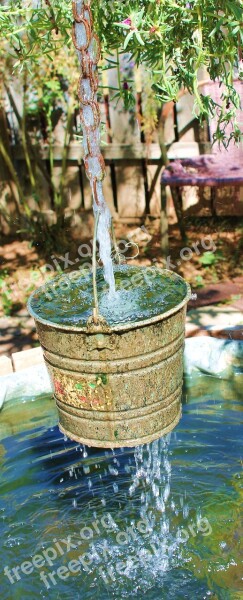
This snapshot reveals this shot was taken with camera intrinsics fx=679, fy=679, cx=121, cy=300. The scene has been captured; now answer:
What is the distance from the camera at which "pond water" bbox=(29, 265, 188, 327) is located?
2291 mm

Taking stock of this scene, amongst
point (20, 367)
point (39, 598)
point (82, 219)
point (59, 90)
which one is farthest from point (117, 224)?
point (39, 598)

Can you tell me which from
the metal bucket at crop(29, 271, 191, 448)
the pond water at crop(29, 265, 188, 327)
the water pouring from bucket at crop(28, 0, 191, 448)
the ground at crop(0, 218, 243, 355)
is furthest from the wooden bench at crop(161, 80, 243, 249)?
the metal bucket at crop(29, 271, 191, 448)

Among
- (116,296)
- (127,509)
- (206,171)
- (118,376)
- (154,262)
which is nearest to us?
(118,376)

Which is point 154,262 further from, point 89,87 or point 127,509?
point 89,87

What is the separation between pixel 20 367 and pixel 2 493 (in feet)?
3.11

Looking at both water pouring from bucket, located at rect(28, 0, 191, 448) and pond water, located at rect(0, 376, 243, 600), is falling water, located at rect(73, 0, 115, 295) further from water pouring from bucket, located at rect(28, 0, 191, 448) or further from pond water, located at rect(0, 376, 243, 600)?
pond water, located at rect(0, 376, 243, 600)

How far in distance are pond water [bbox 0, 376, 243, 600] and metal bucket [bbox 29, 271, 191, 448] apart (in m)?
0.79

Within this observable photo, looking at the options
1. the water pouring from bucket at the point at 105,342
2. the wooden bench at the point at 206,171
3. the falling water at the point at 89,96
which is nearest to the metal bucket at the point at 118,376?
the water pouring from bucket at the point at 105,342

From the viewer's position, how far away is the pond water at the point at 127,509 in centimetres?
281

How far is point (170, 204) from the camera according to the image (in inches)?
263

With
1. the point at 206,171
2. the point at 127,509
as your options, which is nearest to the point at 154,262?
the point at 206,171

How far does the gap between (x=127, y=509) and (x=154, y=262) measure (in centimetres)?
295

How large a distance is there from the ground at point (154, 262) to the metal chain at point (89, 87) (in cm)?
271

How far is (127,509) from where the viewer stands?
10.5 feet
